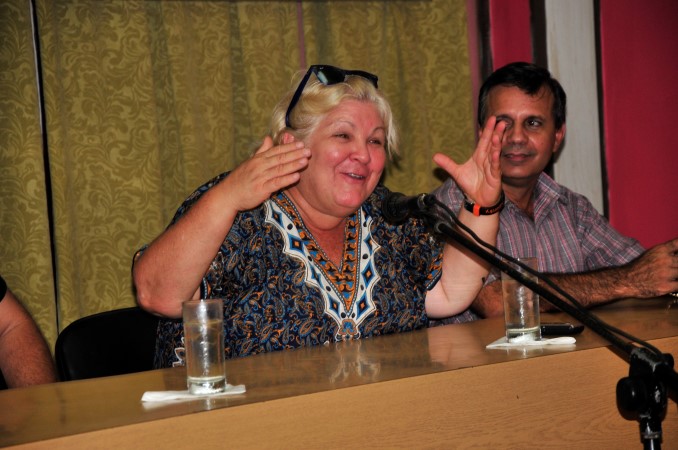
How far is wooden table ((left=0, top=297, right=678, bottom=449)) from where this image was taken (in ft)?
3.88

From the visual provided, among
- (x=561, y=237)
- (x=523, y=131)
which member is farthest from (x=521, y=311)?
(x=523, y=131)

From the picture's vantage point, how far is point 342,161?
7.33ft

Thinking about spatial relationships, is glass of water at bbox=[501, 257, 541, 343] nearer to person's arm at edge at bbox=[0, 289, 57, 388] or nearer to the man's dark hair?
person's arm at edge at bbox=[0, 289, 57, 388]

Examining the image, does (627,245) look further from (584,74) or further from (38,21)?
(38,21)

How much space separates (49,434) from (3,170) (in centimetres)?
179

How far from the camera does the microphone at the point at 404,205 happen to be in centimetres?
166

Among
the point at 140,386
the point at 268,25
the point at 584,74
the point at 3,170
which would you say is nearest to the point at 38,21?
the point at 3,170

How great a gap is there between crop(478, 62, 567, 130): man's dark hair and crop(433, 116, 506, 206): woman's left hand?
41.2 inches

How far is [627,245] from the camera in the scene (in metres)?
3.01

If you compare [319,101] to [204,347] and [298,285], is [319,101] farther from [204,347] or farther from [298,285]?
[204,347]

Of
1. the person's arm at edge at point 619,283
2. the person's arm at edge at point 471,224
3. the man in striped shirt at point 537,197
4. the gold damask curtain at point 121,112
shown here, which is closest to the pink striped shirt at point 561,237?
the man in striped shirt at point 537,197

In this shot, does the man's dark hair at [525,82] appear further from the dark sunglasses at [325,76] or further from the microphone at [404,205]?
the microphone at [404,205]

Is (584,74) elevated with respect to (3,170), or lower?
elevated

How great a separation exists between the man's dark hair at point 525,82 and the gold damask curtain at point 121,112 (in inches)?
21.2
